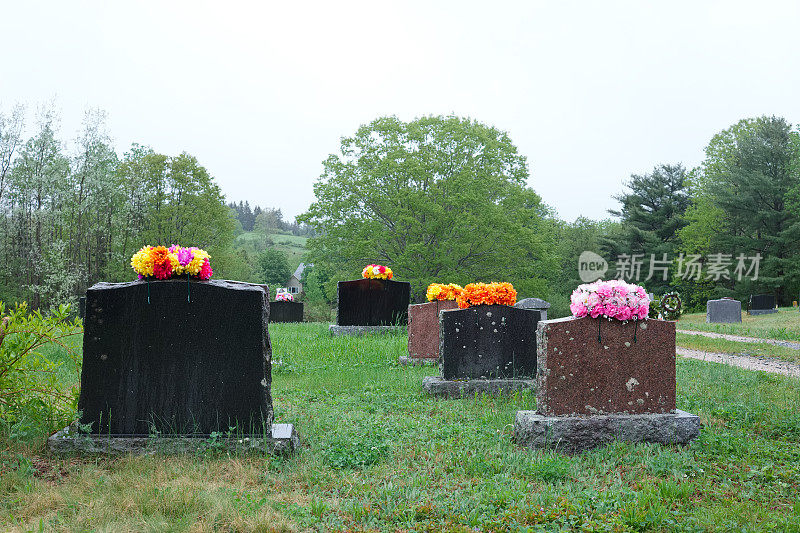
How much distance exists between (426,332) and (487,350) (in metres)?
2.30

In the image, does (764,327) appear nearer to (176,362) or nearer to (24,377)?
(176,362)

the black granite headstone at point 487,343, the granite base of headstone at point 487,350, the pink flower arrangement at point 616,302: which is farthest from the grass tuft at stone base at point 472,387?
→ the pink flower arrangement at point 616,302

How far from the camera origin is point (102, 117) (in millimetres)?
27219

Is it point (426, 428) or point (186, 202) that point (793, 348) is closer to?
point (426, 428)

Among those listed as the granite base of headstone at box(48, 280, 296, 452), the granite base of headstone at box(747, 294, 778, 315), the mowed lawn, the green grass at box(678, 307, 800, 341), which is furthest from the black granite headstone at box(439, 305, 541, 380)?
the granite base of headstone at box(747, 294, 778, 315)

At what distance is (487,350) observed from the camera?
25.1ft

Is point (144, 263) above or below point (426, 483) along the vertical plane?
above

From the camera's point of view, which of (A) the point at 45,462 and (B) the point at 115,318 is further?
(B) the point at 115,318

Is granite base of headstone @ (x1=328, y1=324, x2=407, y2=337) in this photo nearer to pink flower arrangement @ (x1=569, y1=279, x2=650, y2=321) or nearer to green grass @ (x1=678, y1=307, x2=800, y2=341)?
pink flower arrangement @ (x1=569, y1=279, x2=650, y2=321)

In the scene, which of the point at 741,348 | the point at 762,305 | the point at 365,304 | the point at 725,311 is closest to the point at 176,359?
the point at 365,304

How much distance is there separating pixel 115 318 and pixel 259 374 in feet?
4.29

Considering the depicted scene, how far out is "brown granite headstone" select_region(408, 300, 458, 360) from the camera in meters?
9.79

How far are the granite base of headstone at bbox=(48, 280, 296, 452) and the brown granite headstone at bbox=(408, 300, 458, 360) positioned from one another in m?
5.17

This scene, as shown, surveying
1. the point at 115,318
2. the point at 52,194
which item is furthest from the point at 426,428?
the point at 52,194
